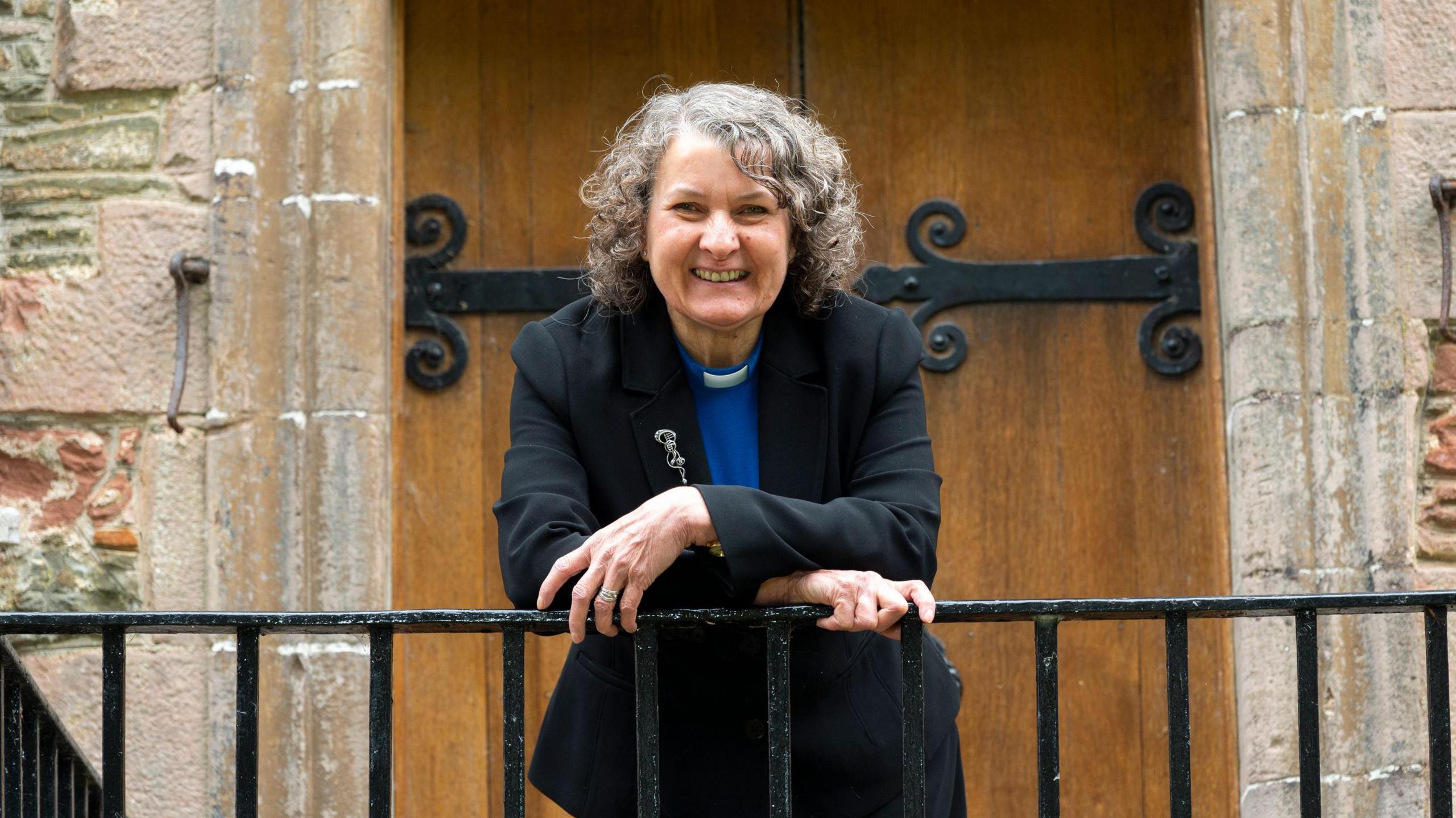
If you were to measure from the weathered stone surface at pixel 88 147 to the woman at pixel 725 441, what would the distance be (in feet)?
5.33

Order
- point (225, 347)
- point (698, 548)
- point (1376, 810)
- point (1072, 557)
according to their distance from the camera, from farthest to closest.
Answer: point (1072, 557) → point (225, 347) → point (1376, 810) → point (698, 548)

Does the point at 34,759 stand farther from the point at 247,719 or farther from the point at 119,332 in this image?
the point at 119,332

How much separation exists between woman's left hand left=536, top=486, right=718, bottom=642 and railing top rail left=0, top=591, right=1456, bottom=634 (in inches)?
1.5

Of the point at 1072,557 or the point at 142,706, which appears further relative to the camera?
the point at 1072,557

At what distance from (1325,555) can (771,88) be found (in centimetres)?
161

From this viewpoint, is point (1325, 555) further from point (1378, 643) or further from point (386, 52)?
point (386, 52)

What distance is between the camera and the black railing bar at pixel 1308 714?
1.72 meters

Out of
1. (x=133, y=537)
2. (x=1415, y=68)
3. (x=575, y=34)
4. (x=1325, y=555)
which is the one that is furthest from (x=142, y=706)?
(x=1415, y=68)

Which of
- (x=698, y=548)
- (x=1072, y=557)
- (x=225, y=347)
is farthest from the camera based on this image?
(x=1072, y=557)

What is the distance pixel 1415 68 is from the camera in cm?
299

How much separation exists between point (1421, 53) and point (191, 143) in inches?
105

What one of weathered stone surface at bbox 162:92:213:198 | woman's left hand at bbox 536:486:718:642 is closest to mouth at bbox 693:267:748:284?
woman's left hand at bbox 536:486:718:642

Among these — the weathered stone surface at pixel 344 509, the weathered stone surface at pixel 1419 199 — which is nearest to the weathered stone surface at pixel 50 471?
the weathered stone surface at pixel 344 509

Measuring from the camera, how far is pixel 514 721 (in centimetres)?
171
